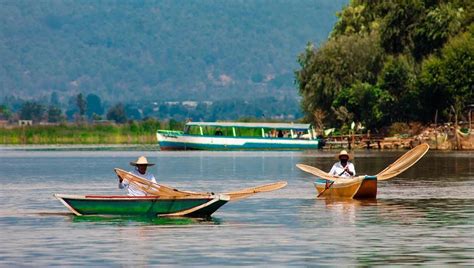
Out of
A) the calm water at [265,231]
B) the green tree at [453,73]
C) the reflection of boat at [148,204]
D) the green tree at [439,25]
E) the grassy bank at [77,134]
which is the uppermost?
the green tree at [439,25]

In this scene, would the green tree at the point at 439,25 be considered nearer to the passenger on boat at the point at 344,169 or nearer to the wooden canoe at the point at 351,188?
the wooden canoe at the point at 351,188

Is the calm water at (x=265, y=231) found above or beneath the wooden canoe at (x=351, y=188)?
beneath

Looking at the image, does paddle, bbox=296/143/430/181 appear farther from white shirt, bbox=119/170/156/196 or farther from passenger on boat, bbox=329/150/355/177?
white shirt, bbox=119/170/156/196

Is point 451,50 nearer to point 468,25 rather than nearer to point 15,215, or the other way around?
point 468,25

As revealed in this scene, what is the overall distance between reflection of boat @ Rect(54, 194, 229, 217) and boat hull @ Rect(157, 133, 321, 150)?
274 feet

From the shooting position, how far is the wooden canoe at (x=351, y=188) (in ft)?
136

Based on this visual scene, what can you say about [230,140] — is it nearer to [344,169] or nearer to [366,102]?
[366,102]

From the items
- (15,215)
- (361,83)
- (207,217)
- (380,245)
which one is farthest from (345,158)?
(361,83)

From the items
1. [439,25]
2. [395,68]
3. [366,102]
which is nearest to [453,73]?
[439,25]

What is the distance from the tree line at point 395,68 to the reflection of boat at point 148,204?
216ft

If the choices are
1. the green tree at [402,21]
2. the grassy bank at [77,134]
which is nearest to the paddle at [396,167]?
the green tree at [402,21]

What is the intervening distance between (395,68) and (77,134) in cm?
4156

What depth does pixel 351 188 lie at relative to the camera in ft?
136

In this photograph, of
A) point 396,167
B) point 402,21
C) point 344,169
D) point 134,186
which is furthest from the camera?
point 402,21
